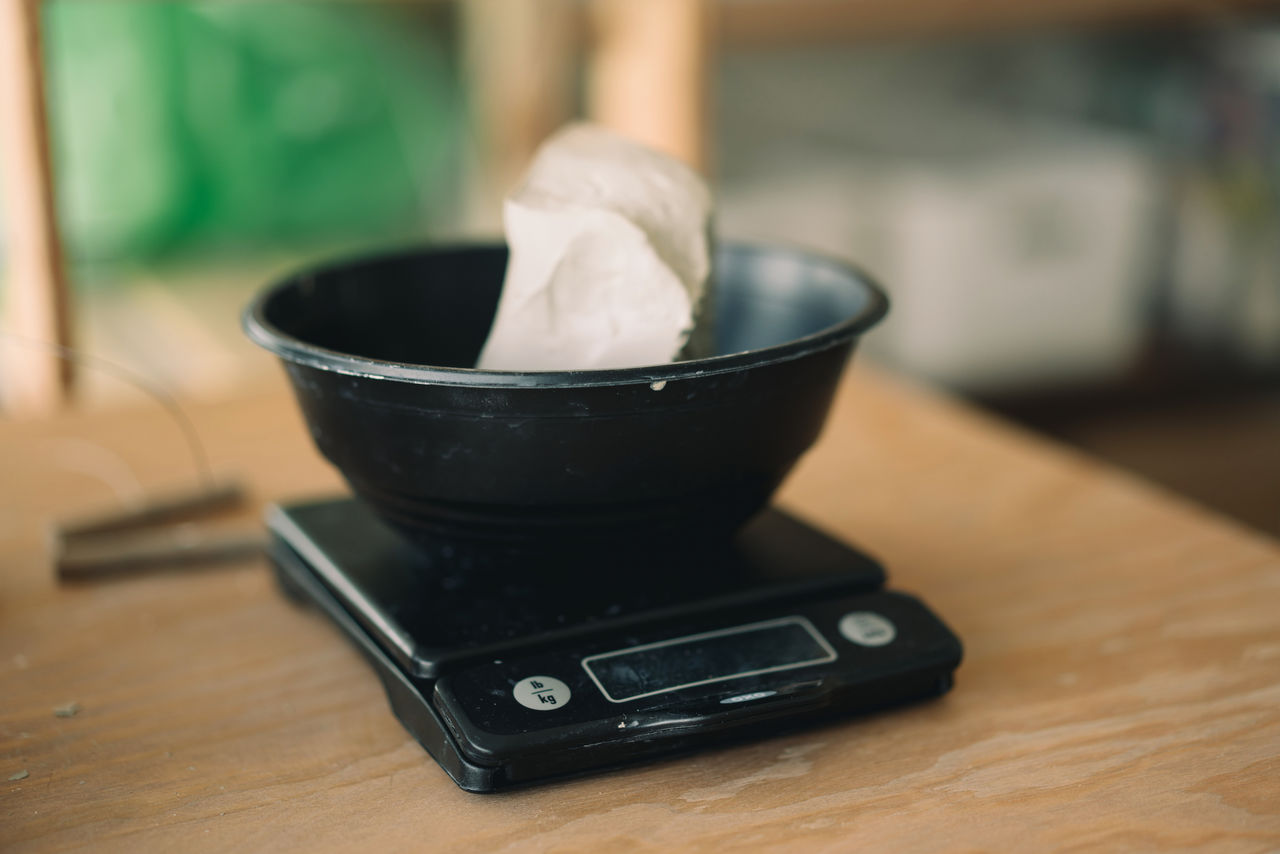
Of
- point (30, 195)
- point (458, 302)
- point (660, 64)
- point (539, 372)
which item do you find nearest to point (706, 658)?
point (539, 372)

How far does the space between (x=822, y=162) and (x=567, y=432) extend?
70.6 inches

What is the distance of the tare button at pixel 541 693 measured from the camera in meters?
0.51

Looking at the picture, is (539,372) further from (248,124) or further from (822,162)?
(822,162)

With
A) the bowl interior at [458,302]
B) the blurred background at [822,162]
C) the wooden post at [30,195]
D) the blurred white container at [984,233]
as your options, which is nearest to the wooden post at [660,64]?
the blurred background at [822,162]

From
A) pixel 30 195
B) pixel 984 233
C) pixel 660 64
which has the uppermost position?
pixel 660 64

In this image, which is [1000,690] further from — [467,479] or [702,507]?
[467,479]

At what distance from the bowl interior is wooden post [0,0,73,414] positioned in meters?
0.45

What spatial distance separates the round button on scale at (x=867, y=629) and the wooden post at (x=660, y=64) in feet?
3.97

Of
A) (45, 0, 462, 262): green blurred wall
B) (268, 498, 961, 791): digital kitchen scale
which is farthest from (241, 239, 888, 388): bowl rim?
(45, 0, 462, 262): green blurred wall

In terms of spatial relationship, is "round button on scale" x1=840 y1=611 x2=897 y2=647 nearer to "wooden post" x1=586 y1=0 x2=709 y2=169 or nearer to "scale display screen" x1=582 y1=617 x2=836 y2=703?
"scale display screen" x1=582 y1=617 x2=836 y2=703

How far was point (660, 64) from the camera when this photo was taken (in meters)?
1.72

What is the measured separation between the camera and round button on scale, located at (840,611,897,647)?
0.57 metres

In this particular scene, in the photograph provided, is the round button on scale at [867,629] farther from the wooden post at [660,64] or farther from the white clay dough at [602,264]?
the wooden post at [660,64]

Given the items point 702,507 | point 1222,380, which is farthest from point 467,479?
point 1222,380
